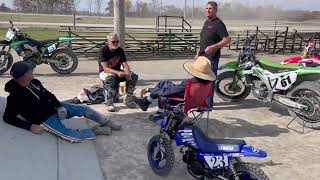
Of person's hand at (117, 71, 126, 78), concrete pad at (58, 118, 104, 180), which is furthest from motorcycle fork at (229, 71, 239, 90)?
concrete pad at (58, 118, 104, 180)

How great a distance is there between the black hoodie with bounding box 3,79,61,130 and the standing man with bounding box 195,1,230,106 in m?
2.57

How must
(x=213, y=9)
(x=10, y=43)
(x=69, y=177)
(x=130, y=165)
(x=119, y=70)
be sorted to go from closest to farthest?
(x=69, y=177), (x=130, y=165), (x=213, y=9), (x=119, y=70), (x=10, y=43)

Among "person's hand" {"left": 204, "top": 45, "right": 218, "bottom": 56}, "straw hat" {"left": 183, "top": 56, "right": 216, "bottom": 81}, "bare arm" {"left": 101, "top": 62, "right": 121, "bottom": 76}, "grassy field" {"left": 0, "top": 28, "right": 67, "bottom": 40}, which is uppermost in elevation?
"person's hand" {"left": 204, "top": 45, "right": 218, "bottom": 56}

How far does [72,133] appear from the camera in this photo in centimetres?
518

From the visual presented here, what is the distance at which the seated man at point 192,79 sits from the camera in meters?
4.70

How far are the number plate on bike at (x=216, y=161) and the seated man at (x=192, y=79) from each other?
1.09m

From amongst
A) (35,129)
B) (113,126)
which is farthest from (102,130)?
(35,129)

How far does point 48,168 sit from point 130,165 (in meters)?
0.90

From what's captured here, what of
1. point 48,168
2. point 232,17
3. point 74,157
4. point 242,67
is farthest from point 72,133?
point 232,17

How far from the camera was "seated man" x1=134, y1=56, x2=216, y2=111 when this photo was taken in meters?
4.70

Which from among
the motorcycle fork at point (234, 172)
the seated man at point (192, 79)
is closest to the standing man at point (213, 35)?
the seated man at point (192, 79)

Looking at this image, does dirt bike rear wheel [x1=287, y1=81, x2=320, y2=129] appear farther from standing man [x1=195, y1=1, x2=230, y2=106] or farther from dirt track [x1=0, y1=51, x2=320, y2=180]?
standing man [x1=195, y1=1, x2=230, y2=106]

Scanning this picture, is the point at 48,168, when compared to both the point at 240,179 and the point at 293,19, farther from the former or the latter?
the point at 293,19

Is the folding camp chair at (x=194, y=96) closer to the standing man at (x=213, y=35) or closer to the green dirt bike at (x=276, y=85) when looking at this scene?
the standing man at (x=213, y=35)
